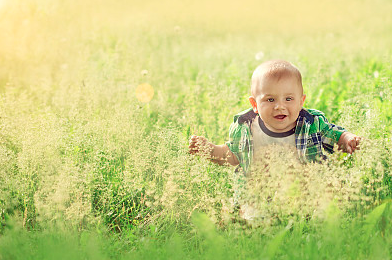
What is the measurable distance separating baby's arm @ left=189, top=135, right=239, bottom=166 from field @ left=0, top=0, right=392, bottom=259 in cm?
6

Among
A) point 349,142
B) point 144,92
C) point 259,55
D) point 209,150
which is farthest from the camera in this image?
point 259,55

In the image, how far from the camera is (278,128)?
273cm

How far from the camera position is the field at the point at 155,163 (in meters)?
2.08

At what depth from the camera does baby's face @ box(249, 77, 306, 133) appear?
102 inches

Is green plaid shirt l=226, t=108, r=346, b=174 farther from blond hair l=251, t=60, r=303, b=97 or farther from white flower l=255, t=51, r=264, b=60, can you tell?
white flower l=255, t=51, r=264, b=60

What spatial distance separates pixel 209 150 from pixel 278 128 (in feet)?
1.51

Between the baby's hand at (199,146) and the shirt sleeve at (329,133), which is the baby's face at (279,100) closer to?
the shirt sleeve at (329,133)

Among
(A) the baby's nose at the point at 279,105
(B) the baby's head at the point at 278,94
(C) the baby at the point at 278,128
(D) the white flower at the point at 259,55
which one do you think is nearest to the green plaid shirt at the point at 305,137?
(C) the baby at the point at 278,128

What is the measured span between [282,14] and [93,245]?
9.95m

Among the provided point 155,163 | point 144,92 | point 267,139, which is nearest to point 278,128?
point 267,139

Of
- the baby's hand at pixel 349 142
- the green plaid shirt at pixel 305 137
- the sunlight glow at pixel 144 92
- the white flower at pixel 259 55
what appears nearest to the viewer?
the baby's hand at pixel 349 142

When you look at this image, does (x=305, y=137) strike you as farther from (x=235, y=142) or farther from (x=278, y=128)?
(x=235, y=142)

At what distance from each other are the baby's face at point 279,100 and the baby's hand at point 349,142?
0.32m

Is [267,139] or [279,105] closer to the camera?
[279,105]
